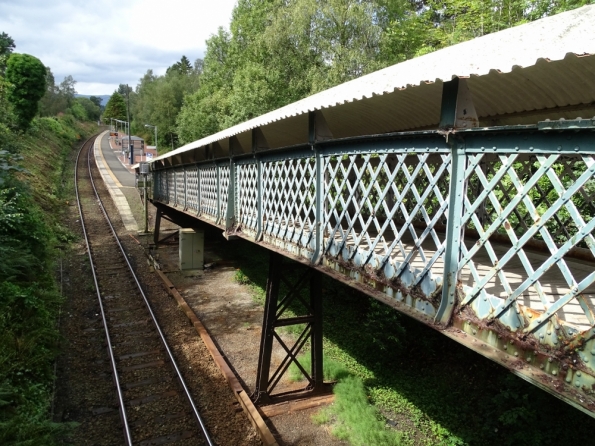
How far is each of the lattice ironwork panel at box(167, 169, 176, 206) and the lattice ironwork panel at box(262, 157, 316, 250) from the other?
9.59 m

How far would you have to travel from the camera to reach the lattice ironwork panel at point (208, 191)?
33.1 ft

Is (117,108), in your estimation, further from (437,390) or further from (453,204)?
(453,204)

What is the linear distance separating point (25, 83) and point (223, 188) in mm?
38702

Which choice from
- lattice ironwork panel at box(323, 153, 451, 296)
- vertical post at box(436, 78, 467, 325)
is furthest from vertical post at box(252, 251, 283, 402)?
vertical post at box(436, 78, 467, 325)

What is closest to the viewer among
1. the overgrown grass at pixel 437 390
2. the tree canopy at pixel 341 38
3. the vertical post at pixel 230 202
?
the overgrown grass at pixel 437 390

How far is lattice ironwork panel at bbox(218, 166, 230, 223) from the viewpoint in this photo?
9.09 meters

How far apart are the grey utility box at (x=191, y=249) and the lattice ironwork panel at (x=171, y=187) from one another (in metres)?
1.31

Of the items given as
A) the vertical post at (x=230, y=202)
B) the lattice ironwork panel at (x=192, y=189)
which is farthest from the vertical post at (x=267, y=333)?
the lattice ironwork panel at (x=192, y=189)

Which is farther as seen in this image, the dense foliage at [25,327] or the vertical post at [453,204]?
the dense foliage at [25,327]

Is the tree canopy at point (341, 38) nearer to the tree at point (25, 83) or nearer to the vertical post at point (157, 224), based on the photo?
the vertical post at point (157, 224)

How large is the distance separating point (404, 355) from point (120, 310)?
7.60m

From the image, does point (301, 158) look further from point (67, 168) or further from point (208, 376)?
point (67, 168)

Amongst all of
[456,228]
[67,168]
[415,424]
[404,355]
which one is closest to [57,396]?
[415,424]

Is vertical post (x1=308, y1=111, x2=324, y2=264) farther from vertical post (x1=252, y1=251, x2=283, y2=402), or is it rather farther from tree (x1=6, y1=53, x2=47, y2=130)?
tree (x1=6, y1=53, x2=47, y2=130)
